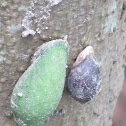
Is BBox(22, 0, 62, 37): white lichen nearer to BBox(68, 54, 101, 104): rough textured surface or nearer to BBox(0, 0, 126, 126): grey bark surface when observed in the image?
BBox(0, 0, 126, 126): grey bark surface

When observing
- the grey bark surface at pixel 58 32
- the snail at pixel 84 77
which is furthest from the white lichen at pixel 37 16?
the snail at pixel 84 77

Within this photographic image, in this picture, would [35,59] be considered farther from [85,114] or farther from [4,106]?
[85,114]

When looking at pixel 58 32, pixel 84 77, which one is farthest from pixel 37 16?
pixel 84 77

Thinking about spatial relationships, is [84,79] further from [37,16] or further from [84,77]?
[37,16]

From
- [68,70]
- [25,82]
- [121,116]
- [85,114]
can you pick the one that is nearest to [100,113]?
[85,114]

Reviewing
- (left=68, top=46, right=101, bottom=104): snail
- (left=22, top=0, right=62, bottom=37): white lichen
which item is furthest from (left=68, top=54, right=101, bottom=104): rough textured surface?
(left=22, top=0, right=62, bottom=37): white lichen

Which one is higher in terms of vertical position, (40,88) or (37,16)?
(37,16)

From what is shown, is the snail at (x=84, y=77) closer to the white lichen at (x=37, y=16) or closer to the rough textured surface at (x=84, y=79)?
the rough textured surface at (x=84, y=79)
